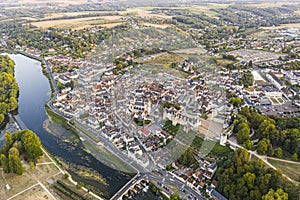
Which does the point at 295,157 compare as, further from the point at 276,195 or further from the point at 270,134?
the point at 276,195

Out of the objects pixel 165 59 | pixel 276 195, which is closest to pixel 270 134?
pixel 276 195

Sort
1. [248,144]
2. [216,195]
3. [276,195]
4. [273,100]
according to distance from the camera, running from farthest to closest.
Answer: [273,100] → [248,144] → [216,195] → [276,195]

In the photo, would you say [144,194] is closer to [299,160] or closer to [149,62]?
[299,160]

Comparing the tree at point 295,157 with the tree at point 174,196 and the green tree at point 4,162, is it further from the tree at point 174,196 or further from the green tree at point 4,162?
the green tree at point 4,162

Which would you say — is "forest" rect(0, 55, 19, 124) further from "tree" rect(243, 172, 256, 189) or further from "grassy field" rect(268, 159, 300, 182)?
"grassy field" rect(268, 159, 300, 182)

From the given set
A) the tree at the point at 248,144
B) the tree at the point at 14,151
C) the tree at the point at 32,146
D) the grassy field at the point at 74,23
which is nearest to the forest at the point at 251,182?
the tree at the point at 248,144

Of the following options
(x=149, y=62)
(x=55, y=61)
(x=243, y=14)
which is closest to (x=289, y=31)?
(x=243, y=14)

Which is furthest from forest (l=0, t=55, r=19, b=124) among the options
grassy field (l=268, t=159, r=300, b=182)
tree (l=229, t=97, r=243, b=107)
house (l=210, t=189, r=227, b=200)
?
grassy field (l=268, t=159, r=300, b=182)
